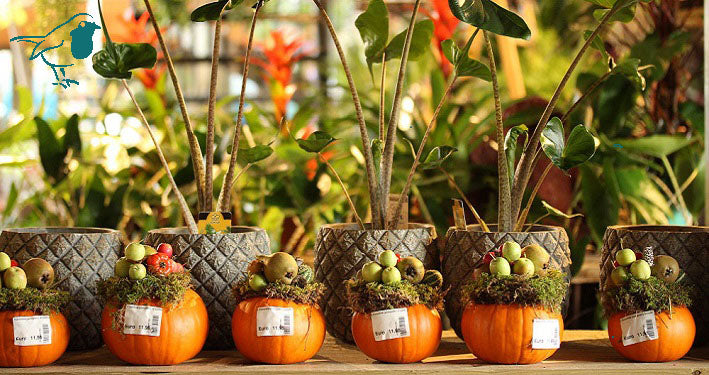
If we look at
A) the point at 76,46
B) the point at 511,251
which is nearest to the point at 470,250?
the point at 511,251

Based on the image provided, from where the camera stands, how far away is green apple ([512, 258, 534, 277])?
0.99m

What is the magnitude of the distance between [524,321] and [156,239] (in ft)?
1.82

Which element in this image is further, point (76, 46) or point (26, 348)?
point (76, 46)

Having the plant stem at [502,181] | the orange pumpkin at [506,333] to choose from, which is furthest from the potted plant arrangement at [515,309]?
the plant stem at [502,181]

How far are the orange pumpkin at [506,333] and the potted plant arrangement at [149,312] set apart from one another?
387 mm

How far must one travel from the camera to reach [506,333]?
979 mm

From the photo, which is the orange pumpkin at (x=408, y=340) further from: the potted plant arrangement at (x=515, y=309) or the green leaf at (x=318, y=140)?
the green leaf at (x=318, y=140)

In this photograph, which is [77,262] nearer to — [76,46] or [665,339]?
[76,46]

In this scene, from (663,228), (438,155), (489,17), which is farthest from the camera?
(663,228)

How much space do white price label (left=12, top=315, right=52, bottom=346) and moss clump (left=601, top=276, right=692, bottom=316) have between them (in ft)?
2.56

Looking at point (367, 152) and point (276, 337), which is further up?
point (367, 152)

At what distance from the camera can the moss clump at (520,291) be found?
3.21 ft

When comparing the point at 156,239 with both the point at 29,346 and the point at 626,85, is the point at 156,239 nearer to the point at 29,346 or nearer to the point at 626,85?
the point at 29,346

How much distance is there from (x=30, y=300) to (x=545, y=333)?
2.27 ft
